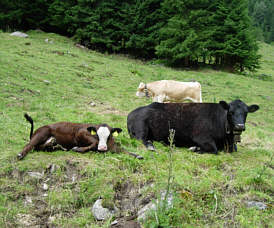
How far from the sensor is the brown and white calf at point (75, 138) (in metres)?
5.59

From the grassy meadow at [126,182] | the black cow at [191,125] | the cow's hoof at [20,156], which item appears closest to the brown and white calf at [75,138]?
the grassy meadow at [126,182]

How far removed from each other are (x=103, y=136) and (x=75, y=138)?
62 cm

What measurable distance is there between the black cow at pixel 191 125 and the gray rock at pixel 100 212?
223 centimetres

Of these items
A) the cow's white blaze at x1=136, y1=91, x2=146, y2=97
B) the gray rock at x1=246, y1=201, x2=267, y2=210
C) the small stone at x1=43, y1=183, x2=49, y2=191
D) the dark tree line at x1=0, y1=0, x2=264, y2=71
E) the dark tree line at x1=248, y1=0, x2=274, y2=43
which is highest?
the dark tree line at x1=248, y1=0, x2=274, y2=43

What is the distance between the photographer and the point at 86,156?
5.45m

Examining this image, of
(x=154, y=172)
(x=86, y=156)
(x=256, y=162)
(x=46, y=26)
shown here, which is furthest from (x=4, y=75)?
(x=46, y=26)

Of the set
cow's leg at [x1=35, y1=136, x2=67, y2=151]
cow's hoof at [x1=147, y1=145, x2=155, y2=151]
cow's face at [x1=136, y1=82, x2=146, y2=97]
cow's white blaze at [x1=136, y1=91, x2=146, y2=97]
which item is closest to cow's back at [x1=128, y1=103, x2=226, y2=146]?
cow's hoof at [x1=147, y1=145, x2=155, y2=151]

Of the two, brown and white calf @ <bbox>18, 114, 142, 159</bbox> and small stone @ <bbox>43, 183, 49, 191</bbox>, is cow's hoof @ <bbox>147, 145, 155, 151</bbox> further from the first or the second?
small stone @ <bbox>43, 183, 49, 191</bbox>

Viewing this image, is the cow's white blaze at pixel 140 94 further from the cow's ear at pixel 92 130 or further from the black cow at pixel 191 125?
the cow's ear at pixel 92 130

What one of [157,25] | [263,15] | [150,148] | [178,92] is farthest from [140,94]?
[263,15]

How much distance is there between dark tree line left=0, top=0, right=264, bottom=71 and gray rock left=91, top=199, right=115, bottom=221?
75.8 feet

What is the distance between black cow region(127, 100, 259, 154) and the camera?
6.38 meters

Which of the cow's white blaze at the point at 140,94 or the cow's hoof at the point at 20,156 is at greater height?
the cow's white blaze at the point at 140,94

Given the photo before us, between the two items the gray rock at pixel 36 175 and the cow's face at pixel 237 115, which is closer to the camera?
the gray rock at pixel 36 175
